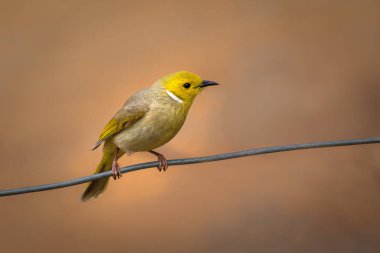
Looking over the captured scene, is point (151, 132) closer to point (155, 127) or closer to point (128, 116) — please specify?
point (155, 127)

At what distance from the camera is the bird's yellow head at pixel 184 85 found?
2727 millimetres

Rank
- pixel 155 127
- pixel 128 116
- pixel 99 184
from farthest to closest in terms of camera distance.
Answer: pixel 99 184 < pixel 128 116 < pixel 155 127

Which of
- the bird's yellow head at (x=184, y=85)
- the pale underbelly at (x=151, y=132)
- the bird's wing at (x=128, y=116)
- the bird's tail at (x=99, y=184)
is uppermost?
the bird's yellow head at (x=184, y=85)

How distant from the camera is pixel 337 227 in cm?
435

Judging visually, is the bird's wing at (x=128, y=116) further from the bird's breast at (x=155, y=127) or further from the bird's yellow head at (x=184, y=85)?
the bird's yellow head at (x=184, y=85)

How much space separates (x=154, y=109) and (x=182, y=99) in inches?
7.2

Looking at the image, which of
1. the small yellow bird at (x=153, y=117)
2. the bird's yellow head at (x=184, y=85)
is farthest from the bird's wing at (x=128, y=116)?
the bird's yellow head at (x=184, y=85)

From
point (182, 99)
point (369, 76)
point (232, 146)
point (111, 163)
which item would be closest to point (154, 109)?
point (182, 99)

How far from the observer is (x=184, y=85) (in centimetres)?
275

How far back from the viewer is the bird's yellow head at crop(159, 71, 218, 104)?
107 inches

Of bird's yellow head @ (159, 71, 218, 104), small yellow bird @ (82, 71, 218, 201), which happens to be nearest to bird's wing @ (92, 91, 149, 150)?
small yellow bird @ (82, 71, 218, 201)

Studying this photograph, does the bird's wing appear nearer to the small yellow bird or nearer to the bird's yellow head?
the small yellow bird

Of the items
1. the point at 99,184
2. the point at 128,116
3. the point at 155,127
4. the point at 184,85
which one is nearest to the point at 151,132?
the point at 155,127

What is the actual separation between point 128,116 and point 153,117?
0.17 m
